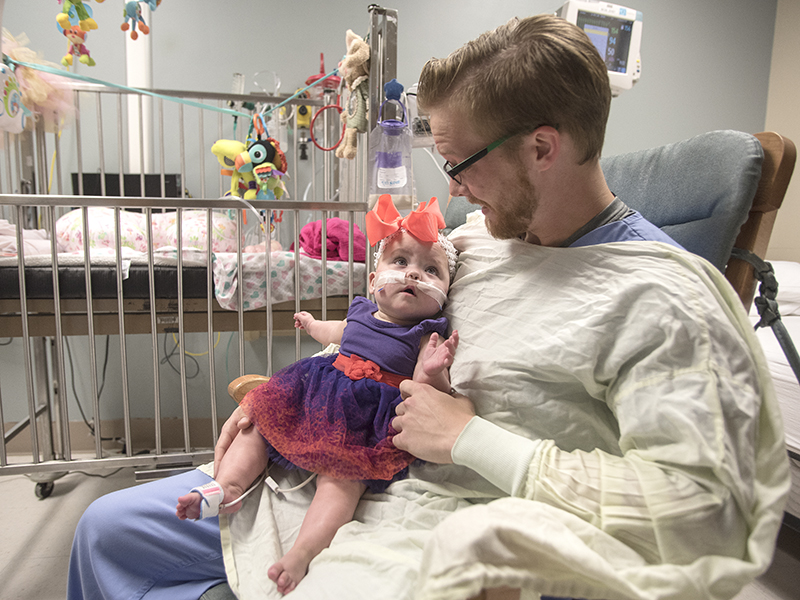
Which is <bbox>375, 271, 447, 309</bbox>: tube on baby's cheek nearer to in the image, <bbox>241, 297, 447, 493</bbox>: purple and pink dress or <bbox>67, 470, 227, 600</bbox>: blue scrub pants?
<bbox>241, 297, 447, 493</bbox>: purple and pink dress

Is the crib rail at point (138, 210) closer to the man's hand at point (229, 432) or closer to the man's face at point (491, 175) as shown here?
the man's hand at point (229, 432)

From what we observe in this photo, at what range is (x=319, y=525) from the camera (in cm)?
84

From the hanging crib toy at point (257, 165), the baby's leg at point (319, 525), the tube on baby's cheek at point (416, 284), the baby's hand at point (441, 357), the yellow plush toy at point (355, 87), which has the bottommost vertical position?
the baby's leg at point (319, 525)

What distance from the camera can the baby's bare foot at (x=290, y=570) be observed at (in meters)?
0.78

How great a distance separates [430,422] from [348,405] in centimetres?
21

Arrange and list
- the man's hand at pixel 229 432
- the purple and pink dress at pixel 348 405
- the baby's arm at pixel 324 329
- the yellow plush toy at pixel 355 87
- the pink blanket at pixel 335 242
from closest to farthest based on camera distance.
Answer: the purple and pink dress at pixel 348 405 → the man's hand at pixel 229 432 → the baby's arm at pixel 324 329 → the yellow plush toy at pixel 355 87 → the pink blanket at pixel 335 242

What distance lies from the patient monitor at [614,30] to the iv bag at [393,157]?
102 centimetres

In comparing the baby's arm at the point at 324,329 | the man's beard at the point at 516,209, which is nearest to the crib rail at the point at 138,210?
the baby's arm at the point at 324,329

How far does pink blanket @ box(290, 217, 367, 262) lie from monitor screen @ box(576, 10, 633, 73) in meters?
1.30

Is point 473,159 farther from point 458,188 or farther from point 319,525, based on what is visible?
point 319,525

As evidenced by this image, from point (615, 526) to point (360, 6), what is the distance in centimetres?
321

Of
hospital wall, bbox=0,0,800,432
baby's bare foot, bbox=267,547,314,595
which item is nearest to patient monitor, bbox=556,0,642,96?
hospital wall, bbox=0,0,800,432

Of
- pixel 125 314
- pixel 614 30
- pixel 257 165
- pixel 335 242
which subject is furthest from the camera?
pixel 257 165

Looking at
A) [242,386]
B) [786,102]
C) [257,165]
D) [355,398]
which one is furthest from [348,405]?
[786,102]
